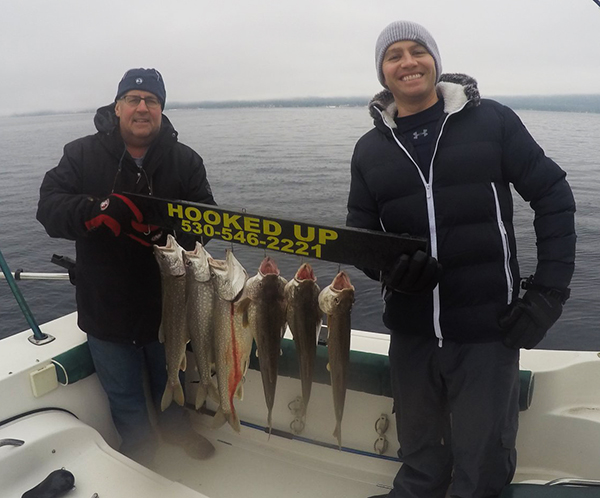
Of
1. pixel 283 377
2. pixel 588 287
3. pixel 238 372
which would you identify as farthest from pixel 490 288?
pixel 588 287

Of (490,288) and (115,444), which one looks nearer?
(490,288)

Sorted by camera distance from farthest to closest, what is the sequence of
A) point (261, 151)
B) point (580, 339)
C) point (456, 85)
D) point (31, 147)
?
point (31, 147)
point (261, 151)
point (580, 339)
point (456, 85)

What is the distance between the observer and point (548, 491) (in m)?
2.24

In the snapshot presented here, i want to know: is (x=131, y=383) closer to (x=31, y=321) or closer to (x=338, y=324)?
(x=31, y=321)

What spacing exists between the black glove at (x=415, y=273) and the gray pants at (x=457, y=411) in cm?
43

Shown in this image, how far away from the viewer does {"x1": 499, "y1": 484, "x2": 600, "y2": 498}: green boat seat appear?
2.17 metres

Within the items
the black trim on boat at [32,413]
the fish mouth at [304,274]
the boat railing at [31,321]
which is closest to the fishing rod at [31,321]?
the boat railing at [31,321]

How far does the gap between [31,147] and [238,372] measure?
34.2 metres

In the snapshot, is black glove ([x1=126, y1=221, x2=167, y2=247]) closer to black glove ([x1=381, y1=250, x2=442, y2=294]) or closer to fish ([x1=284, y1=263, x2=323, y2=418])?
fish ([x1=284, y1=263, x2=323, y2=418])

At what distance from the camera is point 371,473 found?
334 cm

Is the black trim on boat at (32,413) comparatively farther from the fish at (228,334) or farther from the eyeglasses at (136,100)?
the eyeglasses at (136,100)

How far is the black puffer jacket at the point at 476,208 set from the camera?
2281mm

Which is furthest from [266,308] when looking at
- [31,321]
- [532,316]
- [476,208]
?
[31,321]

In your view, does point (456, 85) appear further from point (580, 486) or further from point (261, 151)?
point (261, 151)
